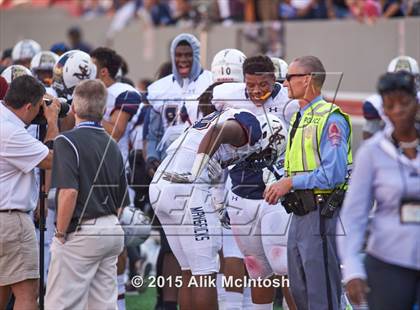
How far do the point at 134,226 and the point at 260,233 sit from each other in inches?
64.1

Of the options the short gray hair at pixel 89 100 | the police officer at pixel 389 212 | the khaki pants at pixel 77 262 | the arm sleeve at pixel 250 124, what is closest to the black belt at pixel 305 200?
the arm sleeve at pixel 250 124

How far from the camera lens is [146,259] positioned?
40.2 feet

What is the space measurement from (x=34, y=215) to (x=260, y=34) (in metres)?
8.66

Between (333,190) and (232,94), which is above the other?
(232,94)

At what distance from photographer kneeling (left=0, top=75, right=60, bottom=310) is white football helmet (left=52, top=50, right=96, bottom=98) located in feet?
6.63

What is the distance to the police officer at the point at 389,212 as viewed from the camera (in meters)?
6.34

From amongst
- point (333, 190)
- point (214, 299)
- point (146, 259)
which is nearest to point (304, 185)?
point (333, 190)

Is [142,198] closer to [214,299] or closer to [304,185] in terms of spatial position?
[214,299]

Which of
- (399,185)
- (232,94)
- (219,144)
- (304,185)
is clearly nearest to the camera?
(399,185)

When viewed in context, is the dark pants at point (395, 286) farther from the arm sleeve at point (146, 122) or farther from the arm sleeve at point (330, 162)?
the arm sleeve at point (146, 122)

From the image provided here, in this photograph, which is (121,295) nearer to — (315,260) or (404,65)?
(315,260)

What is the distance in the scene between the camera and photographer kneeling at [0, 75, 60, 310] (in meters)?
8.30

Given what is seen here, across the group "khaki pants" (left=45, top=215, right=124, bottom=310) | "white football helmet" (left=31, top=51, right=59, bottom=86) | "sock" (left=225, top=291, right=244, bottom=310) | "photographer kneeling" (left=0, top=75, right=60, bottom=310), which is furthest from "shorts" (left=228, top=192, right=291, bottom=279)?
"white football helmet" (left=31, top=51, right=59, bottom=86)

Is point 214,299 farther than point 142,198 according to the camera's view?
No
